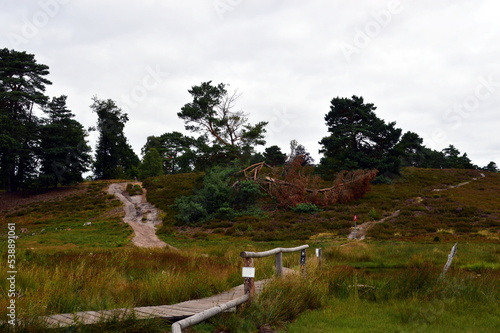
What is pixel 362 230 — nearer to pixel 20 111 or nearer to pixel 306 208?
pixel 306 208

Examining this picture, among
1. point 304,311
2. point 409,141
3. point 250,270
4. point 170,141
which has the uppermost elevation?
point 170,141

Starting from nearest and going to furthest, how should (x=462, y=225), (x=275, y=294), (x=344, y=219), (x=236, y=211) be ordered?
1. (x=275, y=294)
2. (x=462, y=225)
3. (x=344, y=219)
4. (x=236, y=211)

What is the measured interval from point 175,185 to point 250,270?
44.3m

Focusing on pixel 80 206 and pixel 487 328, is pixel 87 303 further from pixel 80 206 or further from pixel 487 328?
pixel 80 206

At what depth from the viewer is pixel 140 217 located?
35.4 m

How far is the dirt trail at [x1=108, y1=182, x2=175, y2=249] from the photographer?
23.7 m

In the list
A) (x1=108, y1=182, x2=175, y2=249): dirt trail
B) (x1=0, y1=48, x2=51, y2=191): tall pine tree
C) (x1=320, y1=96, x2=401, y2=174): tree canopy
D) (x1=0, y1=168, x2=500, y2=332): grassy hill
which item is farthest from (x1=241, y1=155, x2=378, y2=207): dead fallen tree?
(x1=0, y1=48, x2=51, y2=191): tall pine tree

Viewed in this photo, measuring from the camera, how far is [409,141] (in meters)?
49.0

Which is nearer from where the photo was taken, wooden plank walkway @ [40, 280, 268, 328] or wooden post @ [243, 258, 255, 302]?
wooden plank walkway @ [40, 280, 268, 328]

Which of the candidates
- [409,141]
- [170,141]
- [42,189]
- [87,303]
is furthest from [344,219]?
[170,141]

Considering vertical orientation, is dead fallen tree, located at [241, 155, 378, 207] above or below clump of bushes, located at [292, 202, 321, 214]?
Result: above

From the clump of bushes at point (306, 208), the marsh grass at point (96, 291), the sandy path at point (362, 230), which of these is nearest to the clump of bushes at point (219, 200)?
the clump of bushes at point (306, 208)

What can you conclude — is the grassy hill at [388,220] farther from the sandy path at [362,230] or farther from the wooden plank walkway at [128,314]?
the wooden plank walkway at [128,314]

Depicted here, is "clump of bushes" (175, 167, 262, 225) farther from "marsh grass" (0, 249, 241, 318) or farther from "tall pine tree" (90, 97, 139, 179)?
"tall pine tree" (90, 97, 139, 179)
